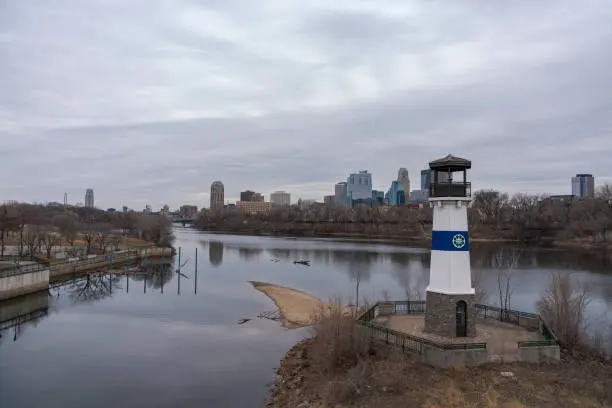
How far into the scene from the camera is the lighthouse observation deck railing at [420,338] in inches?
691

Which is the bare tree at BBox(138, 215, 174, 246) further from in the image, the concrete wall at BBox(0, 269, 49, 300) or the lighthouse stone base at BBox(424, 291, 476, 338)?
the lighthouse stone base at BBox(424, 291, 476, 338)

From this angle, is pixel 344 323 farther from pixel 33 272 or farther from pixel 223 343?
pixel 33 272

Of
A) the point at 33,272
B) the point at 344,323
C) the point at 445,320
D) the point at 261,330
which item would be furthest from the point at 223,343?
the point at 33,272

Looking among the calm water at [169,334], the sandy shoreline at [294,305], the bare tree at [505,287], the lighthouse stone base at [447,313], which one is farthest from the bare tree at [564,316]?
the sandy shoreline at [294,305]

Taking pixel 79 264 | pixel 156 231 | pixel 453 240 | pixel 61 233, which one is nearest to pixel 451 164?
pixel 453 240

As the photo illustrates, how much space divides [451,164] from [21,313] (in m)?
32.6

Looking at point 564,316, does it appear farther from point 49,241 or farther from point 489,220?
point 489,220

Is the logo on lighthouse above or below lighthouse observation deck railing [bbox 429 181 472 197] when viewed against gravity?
below

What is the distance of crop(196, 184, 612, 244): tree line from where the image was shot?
101 meters

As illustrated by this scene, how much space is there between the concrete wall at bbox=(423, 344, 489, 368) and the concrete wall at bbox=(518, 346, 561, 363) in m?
1.46

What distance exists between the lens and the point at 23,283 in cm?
3978

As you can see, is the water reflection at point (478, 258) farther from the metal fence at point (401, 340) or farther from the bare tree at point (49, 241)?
the metal fence at point (401, 340)

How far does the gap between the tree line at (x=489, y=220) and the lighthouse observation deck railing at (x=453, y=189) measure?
209 ft

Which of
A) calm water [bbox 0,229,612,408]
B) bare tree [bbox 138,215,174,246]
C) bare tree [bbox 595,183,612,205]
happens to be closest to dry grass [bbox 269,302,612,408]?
calm water [bbox 0,229,612,408]
